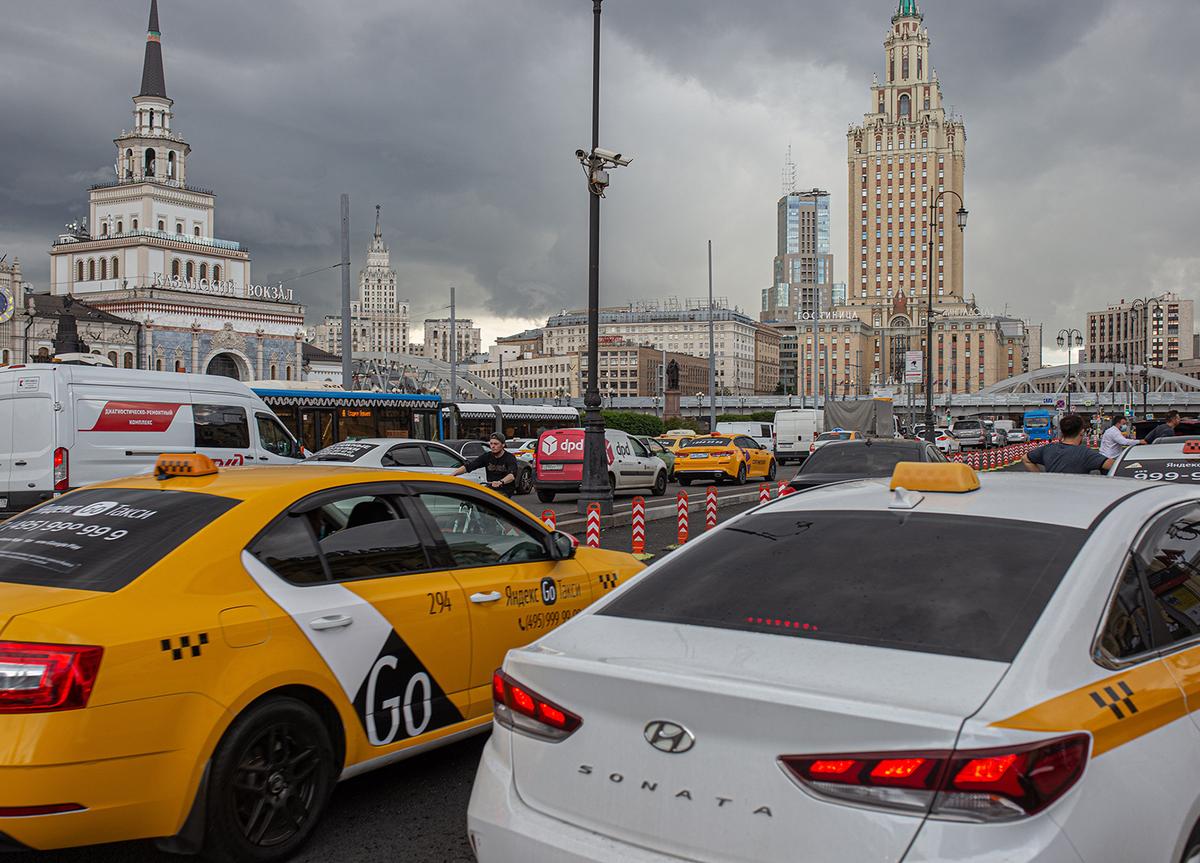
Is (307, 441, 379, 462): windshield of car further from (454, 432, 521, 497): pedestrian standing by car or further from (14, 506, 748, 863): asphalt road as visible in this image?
(14, 506, 748, 863): asphalt road

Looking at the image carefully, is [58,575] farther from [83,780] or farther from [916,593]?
[916,593]

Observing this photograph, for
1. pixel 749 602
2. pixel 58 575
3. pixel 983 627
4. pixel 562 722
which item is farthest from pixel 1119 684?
pixel 58 575

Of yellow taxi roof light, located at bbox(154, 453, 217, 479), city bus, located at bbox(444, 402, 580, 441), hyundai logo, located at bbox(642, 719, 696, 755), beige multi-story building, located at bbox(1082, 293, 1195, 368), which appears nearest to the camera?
hyundai logo, located at bbox(642, 719, 696, 755)

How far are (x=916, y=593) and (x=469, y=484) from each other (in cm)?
277

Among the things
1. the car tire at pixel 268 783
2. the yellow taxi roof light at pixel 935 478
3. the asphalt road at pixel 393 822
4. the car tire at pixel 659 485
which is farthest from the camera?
the car tire at pixel 659 485

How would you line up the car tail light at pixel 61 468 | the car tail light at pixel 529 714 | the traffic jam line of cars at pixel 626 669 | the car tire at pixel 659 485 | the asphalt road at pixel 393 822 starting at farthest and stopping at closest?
the car tire at pixel 659 485 → the car tail light at pixel 61 468 → the asphalt road at pixel 393 822 → the car tail light at pixel 529 714 → the traffic jam line of cars at pixel 626 669

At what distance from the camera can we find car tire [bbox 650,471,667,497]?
2448 centimetres

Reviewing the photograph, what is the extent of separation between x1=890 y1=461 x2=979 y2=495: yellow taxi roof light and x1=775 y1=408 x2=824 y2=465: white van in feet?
146

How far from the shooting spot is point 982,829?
6.64ft

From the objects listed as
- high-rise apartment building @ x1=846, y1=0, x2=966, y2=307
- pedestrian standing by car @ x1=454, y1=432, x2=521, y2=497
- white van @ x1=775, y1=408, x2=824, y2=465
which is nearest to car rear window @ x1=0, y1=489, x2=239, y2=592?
pedestrian standing by car @ x1=454, y1=432, x2=521, y2=497

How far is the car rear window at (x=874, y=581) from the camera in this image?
262cm

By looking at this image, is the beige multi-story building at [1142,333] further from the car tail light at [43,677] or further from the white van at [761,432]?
the car tail light at [43,677]

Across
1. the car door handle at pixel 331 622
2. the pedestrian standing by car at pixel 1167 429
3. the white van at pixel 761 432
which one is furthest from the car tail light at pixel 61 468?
the white van at pixel 761 432

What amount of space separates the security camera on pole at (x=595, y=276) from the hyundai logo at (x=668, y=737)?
14.5m
